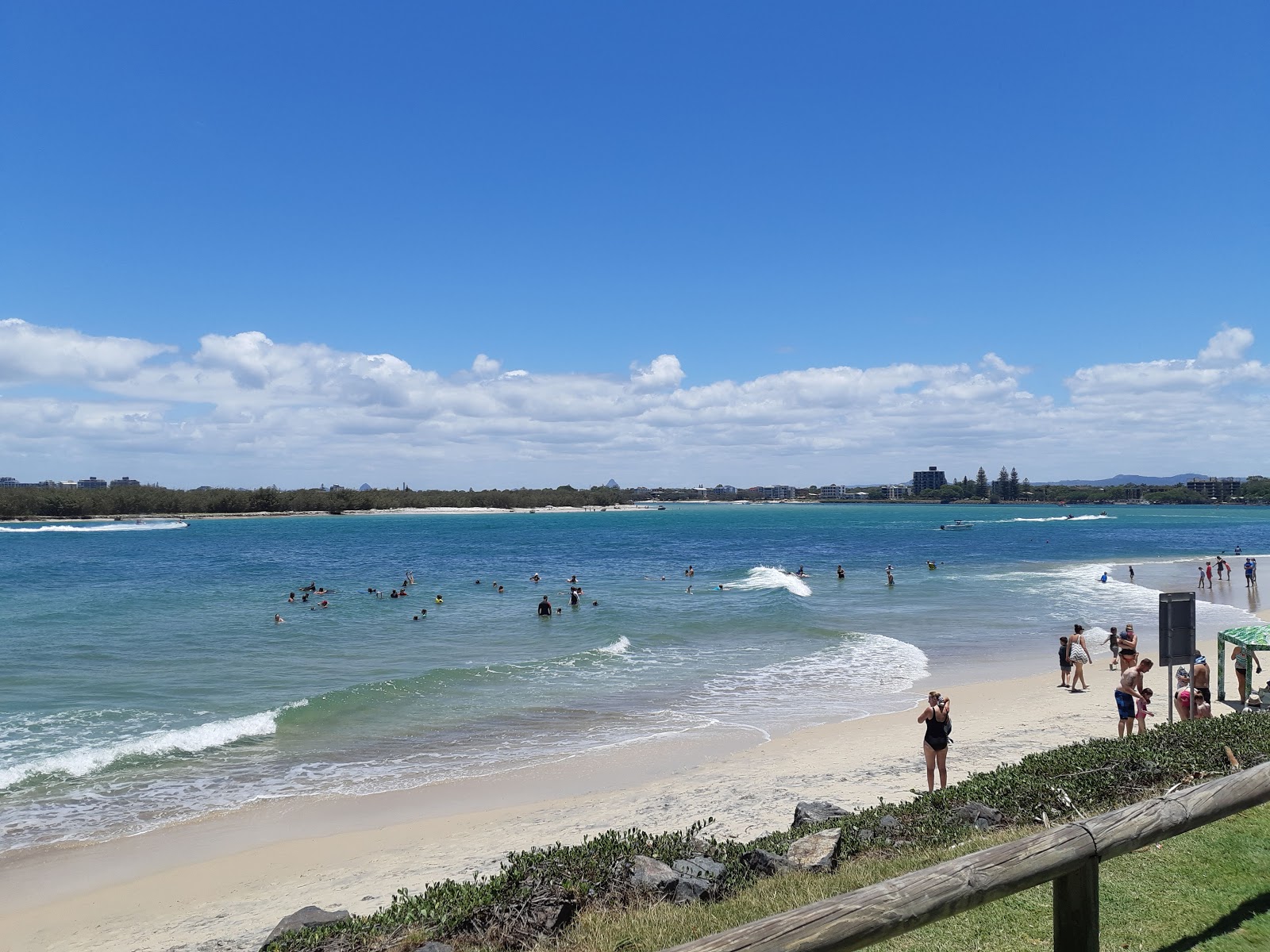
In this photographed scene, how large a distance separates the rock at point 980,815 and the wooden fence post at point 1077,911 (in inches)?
168

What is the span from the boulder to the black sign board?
28.4 feet

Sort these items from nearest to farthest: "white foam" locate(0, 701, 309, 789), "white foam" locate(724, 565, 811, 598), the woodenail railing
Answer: the woodenail railing
"white foam" locate(0, 701, 309, 789)
"white foam" locate(724, 565, 811, 598)

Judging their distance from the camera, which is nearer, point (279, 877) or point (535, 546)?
point (279, 877)

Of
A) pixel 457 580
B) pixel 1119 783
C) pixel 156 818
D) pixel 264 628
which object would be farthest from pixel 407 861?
pixel 457 580

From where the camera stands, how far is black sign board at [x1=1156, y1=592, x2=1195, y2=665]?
39.9 ft

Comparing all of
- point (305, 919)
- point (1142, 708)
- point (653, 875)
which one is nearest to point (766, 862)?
point (653, 875)

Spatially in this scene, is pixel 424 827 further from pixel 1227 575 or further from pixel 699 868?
pixel 1227 575

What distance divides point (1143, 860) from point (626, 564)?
2261 inches

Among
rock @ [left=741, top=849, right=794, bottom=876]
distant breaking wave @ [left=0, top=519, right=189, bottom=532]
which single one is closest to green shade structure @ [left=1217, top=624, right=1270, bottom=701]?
rock @ [left=741, top=849, right=794, bottom=876]

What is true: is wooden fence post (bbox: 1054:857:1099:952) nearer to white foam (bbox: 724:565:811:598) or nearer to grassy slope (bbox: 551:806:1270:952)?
grassy slope (bbox: 551:806:1270:952)

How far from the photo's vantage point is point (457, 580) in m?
51.5

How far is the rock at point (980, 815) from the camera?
8.08 meters

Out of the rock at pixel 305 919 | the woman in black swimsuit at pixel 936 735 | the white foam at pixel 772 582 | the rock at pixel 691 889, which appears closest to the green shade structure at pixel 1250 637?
the woman in black swimsuit at pixel 936 735

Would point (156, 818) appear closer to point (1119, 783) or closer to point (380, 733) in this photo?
point (380, 733)
